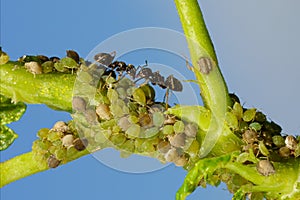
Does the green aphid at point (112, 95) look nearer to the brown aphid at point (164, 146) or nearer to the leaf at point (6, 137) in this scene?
the brown aphid at point (164, 146)

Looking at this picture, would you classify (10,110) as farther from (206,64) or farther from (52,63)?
(206,64)

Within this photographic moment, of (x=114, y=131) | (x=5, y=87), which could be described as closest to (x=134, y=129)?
(x=114, y=131)

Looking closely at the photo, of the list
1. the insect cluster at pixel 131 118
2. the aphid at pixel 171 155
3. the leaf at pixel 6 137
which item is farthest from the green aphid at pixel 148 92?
the leaf at pixel 6 137

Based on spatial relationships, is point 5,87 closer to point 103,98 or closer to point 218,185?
point 103,98

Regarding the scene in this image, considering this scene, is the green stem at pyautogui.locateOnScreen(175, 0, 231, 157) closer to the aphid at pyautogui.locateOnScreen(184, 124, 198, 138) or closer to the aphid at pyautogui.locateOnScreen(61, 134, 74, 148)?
the aphid at pyautogui.locateOnScreen(184, 124, 198, 138)

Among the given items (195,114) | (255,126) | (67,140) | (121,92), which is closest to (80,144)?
(67,140)

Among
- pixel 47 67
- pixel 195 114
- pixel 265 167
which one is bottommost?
pixel 265 167
